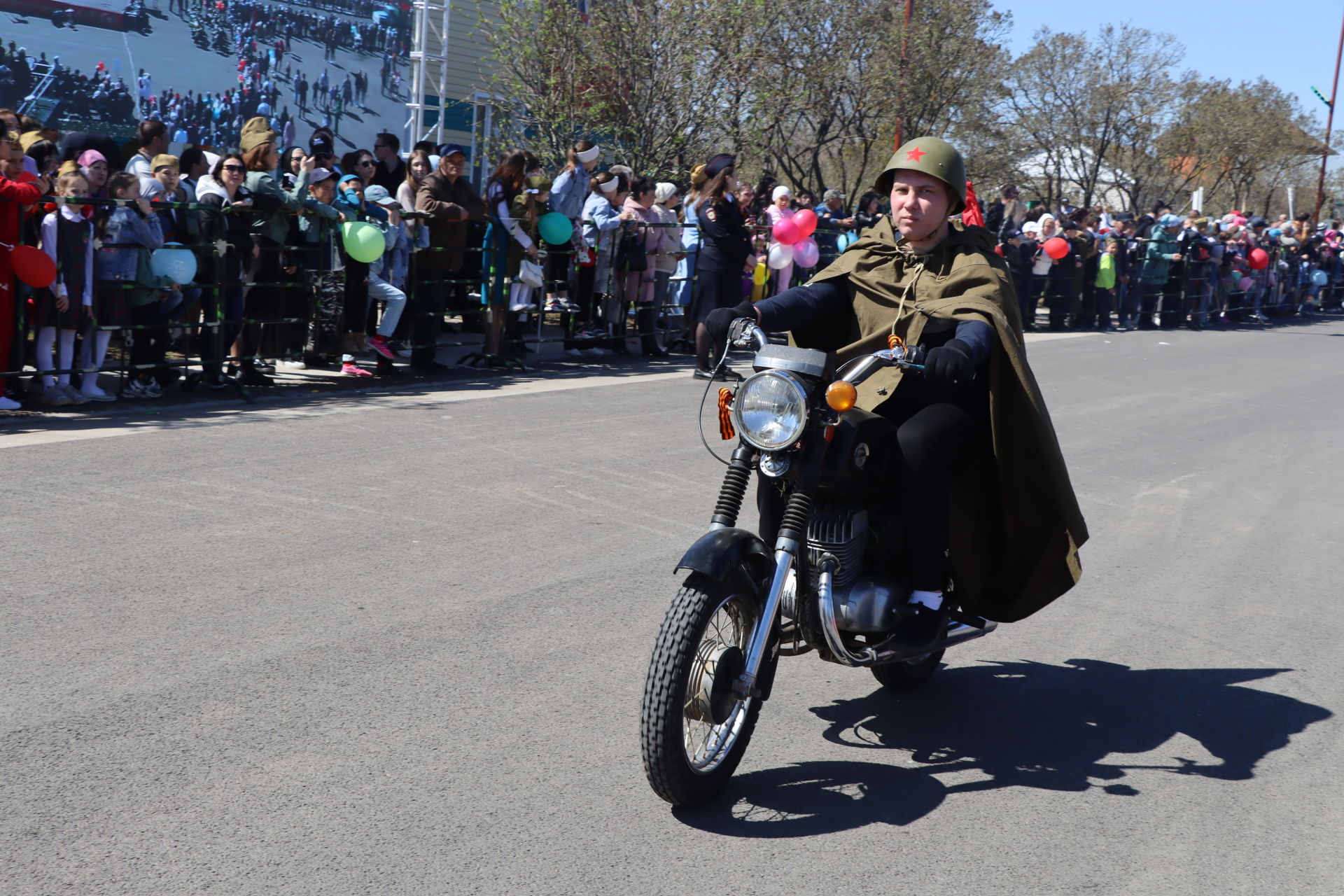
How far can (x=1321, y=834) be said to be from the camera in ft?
12.9

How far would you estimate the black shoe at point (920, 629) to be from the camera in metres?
4.24

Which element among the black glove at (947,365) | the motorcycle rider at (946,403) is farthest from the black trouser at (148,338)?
the black glove at (947,365)

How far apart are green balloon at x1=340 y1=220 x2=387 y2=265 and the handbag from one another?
1953 millimetres

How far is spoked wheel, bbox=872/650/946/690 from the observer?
484 centimetres

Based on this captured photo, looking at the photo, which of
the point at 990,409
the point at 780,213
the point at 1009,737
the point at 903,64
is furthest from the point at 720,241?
the point at 903,64

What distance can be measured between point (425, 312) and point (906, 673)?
8.41m

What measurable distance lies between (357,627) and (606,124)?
17.6 metres

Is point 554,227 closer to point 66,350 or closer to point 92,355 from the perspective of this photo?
point 92,355

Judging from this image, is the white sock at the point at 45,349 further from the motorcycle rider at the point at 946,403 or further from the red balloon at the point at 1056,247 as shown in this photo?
the red balloon at the point at 1056,247

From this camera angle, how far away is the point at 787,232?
15.4 meters

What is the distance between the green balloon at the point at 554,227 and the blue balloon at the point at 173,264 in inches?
166

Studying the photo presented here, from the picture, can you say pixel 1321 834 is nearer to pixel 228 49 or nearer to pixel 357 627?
pixel 357 627

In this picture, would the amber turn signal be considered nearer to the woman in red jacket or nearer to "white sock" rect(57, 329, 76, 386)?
the woman in red jacket

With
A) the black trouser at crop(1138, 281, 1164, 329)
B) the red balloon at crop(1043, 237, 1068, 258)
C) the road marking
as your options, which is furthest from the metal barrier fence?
the black trouser at crop(1138, 281, 1164, 329)
